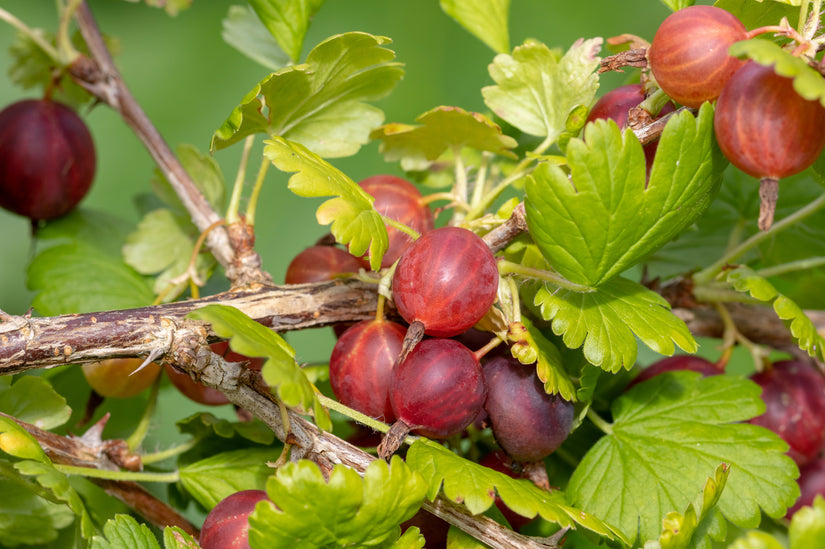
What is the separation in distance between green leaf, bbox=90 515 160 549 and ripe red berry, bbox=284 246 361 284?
0.67 feet

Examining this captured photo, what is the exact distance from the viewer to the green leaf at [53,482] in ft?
1.34

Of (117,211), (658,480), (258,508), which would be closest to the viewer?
(258,508)

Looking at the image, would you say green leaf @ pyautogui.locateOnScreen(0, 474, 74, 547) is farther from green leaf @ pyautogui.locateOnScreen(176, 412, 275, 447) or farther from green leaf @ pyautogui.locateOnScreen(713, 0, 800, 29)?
green leaf @ pyautogui.locateOnScreen(713, 0, 800, 29)

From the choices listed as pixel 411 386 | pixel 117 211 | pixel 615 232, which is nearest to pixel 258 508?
pixel 411 386

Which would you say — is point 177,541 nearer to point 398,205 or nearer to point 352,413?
point 352,413

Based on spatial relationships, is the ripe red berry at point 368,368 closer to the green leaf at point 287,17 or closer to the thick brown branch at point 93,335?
the thick brown branch at point 93,335

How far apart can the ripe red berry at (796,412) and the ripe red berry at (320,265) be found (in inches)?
15.1

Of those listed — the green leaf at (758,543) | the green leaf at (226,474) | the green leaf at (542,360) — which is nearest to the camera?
the green leaf at (758,543)

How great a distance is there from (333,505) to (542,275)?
195 millimetres

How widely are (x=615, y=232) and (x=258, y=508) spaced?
249 millimetres

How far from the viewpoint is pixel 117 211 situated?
1259 millimetres

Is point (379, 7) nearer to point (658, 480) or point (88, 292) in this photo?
point (88, 292)

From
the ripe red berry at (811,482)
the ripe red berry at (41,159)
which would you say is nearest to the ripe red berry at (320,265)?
the ripe red berry at (41,159)

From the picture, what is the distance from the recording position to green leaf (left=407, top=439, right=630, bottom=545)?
14.8 inches
